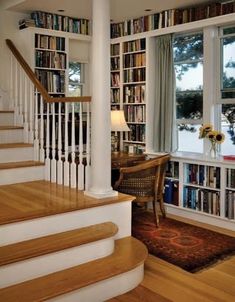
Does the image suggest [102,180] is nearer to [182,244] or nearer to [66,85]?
[182,244]

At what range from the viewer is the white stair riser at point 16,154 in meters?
4.51

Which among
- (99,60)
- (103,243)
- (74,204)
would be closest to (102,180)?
(74,204)

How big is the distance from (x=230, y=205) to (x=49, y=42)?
3.24 metres

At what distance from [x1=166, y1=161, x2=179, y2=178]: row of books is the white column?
5.79 feet

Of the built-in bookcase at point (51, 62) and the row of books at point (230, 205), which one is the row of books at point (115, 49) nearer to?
the built-in bookcase at point (51, 62)

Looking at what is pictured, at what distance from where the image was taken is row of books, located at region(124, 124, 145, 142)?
5758 millimetres

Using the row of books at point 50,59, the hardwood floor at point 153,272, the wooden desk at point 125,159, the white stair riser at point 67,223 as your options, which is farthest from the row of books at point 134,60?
the white stair riser at point 67,223

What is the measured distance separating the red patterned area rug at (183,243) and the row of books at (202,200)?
30 centimetres

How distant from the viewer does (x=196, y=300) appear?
116 inches

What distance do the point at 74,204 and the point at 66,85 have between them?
274cm

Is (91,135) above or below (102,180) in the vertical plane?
above

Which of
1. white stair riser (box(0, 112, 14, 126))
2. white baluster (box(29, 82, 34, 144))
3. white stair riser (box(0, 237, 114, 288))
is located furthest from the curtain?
white stair riser (box(0, 237, 114, 288))

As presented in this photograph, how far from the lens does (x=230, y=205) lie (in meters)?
4.65

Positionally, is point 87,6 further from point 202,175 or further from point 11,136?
point 202,175
